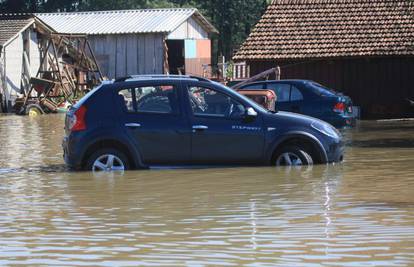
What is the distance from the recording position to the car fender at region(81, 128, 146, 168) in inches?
530

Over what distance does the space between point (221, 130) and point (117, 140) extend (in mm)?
1482

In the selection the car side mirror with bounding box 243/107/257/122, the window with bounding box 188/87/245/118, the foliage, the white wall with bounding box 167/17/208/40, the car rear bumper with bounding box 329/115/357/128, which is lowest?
the car rear bumper with bounding box 329/115/357/128

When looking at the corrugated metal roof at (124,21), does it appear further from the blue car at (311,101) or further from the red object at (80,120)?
the red object at (80,120)

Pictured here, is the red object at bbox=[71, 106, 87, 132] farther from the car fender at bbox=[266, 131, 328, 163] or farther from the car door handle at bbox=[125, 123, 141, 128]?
the car fender at bbox=[266, 131, 328, 163]

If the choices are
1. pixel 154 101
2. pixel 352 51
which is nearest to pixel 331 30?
pixel 352 51

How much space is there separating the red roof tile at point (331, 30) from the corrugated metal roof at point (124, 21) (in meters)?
15.4

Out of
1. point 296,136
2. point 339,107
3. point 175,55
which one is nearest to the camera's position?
point 296,136

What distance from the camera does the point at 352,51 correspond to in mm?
29781

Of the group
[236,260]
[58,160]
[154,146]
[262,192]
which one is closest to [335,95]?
[58,160]

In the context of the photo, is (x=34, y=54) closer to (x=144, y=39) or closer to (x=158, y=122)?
(x=144, y=39)

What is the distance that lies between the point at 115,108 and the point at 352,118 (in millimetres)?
8846

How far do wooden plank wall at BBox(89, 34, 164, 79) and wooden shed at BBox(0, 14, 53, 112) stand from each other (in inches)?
245

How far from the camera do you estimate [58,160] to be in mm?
16688

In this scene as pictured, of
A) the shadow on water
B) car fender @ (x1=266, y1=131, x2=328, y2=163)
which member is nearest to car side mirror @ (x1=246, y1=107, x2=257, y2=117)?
car fender @ (x1=266, y1=131, x2=328, y2=163)
